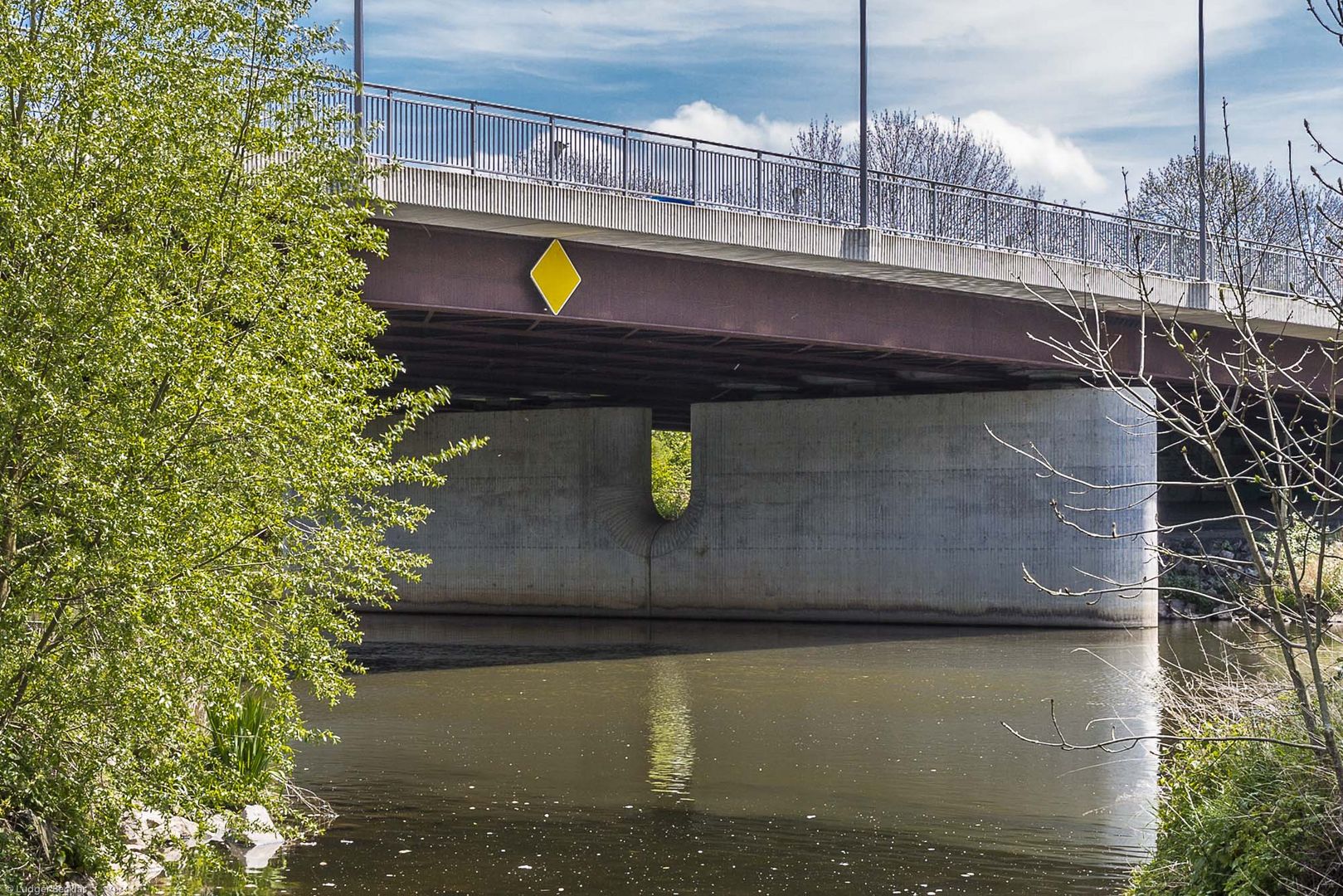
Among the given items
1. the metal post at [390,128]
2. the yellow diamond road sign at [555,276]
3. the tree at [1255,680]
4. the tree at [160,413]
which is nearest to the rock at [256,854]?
the tree at [160,413]

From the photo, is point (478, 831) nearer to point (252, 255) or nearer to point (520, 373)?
point (252, 255)

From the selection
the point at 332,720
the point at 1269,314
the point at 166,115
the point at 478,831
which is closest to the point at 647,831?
the point at 478,831

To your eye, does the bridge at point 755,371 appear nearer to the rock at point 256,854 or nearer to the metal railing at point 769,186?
the metal railing at point 769,186

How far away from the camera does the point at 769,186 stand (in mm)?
24766

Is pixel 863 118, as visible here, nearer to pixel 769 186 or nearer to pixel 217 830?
pixel 769 186

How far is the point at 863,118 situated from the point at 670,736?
47.3ft

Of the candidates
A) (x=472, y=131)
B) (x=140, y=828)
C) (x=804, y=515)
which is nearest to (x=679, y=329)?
(x=472, y=131)

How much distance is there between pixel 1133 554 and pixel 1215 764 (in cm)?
2431

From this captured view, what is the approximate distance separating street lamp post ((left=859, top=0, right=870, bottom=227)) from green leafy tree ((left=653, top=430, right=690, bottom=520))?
1705 inches

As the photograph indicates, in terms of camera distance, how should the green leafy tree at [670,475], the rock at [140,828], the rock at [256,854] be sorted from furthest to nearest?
the green leafy tree at [670,475]
the rock at [256,854]
the rock at [140,828]

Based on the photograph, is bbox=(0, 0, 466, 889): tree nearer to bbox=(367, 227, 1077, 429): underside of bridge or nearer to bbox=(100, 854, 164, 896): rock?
bbox=(100, 854, 164, 896): rock

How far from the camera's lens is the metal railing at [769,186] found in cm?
2120

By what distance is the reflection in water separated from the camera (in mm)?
13781

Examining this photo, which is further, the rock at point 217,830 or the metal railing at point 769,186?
the metal railing at point 769,186
